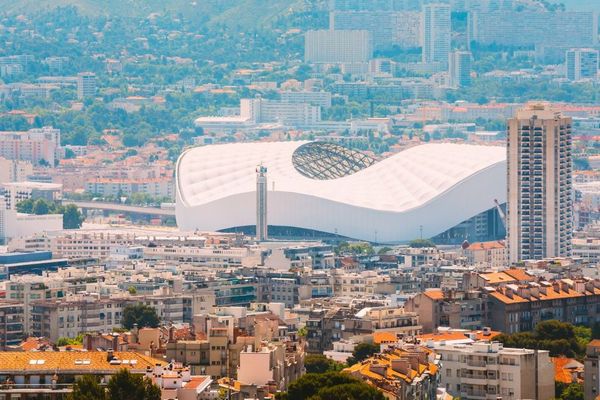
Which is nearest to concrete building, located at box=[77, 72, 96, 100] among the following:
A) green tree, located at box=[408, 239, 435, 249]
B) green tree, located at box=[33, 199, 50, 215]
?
green tree, located at box=[33, 199, 50, 215]

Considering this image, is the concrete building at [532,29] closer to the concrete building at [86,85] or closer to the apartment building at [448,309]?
the concrete building at [86,85]

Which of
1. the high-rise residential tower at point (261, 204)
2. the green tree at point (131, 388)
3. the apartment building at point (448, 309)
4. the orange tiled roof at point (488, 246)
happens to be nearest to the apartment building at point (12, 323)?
the apartment building at point (448, 309)

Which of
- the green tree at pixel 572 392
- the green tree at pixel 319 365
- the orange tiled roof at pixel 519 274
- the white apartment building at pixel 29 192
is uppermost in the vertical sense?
the white apartment building at pixel 29 192

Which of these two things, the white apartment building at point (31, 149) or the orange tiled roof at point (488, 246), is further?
the white apartment building at point (31, 149)

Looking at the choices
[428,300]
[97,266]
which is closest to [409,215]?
[97,266]

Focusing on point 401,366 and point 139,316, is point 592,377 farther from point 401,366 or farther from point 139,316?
point 139,316

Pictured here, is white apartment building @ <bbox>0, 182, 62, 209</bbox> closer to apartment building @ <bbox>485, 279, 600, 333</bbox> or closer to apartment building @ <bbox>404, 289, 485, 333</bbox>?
apartment building @ <bbox>485, 279, 600, 333</bbox>

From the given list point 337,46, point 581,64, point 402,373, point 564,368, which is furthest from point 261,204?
point 337,46
